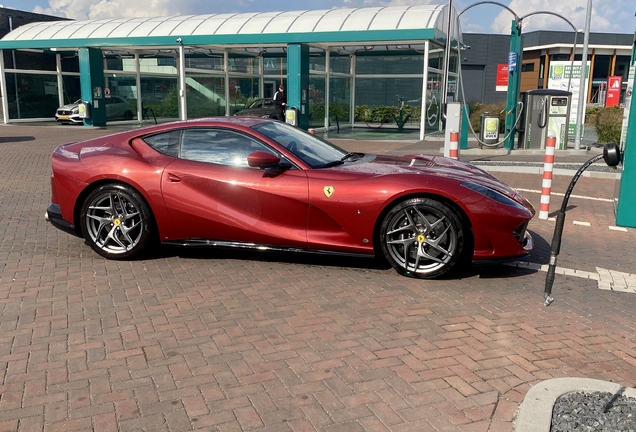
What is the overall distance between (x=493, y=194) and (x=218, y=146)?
8.49ft

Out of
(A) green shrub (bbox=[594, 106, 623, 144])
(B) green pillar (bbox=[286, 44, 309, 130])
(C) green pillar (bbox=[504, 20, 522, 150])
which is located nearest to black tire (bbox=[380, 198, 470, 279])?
(A) green shrub (bbox=[594, 106, 623, 144])

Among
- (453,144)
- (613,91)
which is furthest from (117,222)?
(613,91)

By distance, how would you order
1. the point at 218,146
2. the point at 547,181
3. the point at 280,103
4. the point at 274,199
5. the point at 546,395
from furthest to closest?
the point at 280,103, the point at 547,181, the point at 218,146, the point at 274,199, the point at 546,395

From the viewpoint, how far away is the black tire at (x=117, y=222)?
5.73m

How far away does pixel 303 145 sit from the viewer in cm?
596

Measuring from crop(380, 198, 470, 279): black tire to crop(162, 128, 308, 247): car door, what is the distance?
79 cm

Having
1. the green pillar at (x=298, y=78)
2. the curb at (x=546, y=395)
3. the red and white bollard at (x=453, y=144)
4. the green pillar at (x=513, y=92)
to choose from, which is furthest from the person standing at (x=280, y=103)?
the curb at (x=546, y=395)

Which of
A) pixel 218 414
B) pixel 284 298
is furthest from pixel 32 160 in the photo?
pixel 218 414

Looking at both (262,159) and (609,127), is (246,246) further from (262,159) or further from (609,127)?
(609,127)

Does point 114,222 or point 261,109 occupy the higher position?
point 261,109

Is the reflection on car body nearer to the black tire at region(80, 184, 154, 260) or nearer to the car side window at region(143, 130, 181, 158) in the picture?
the car side window at region(143, 130, 181, 158)

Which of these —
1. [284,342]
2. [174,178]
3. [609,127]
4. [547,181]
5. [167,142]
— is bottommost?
[284,342]

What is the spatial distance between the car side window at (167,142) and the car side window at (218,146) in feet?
0.22

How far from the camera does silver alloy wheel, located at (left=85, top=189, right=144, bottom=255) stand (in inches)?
227
